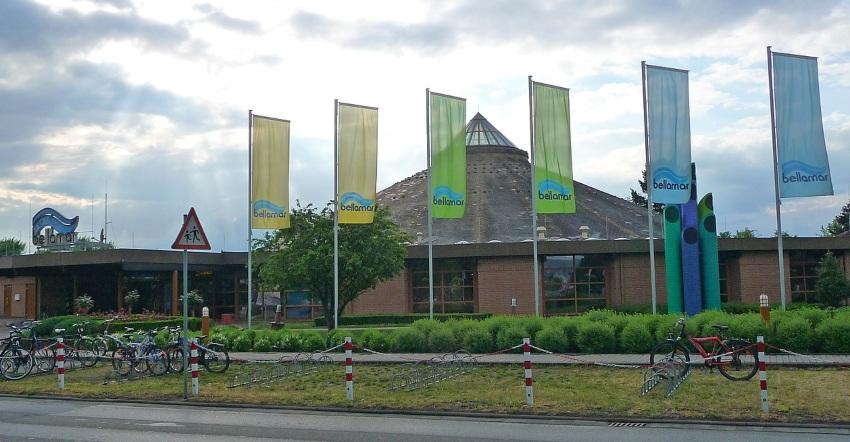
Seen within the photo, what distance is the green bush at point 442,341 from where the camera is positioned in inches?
862

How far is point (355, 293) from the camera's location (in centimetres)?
3559

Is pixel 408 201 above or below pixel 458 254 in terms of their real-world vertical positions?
above

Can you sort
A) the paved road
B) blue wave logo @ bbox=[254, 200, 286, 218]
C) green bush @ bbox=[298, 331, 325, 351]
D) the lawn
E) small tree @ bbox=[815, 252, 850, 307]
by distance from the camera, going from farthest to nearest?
small tree @ bbox=[815, 252, 850, 307], blue wave logo @ bbox=[254, 200, 286, 218], green bush @ bbox=[298, 331, 325, 351], the lawn, the paved road

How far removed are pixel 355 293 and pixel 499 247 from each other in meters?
11.6

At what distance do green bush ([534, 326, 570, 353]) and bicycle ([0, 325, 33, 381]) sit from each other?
41.6ft

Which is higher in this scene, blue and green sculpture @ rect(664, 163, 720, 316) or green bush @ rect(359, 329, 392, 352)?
blue and green sculpture @ rect(664, 163, 720, 316)

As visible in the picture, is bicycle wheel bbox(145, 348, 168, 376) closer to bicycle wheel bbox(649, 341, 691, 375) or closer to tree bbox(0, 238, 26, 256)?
bicycle wheel bbox(649, 341, 691, 375)

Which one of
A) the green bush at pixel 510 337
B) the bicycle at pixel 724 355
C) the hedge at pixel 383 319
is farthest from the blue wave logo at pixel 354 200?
the hedge at pixel 383 319

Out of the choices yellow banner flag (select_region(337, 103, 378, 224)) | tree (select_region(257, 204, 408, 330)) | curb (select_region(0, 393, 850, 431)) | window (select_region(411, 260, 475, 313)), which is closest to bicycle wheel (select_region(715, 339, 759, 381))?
curb (select_region(0, 393, 850, 431))

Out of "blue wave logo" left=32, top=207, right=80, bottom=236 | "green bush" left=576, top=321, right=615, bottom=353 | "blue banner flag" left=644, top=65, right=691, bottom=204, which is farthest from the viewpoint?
"blue wave logo" left=32, top=207, right=80, bottom=236

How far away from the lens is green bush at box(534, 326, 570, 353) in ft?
67.9

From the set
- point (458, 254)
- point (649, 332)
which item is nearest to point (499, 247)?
point (458, 254)

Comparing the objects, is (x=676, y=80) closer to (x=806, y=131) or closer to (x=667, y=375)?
(x=806, y=131)

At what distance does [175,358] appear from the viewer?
63.9 feet
